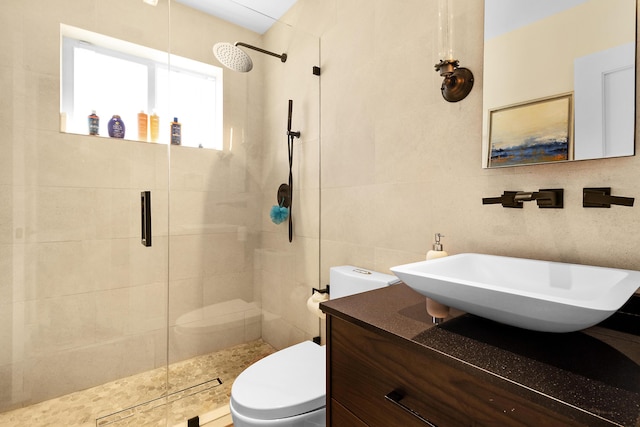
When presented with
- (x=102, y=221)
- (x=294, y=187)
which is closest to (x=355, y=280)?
(x=294, y=187)

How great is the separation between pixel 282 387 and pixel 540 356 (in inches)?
36.5

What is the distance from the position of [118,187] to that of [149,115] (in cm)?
53

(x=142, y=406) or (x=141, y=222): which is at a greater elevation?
(x=141, y=222)

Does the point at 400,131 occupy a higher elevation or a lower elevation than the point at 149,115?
lower

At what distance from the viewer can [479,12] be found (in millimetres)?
1136

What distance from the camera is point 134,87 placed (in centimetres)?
203

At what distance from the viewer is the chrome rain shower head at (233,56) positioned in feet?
5.88

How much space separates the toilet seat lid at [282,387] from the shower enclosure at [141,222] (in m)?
0.59

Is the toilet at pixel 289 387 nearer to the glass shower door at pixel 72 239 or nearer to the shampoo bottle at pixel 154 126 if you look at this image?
the glass shower door at pixel 72 239

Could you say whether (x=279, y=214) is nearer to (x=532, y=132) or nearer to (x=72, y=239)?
(x=72, y=239)

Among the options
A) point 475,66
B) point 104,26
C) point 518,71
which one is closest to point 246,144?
point 104,26

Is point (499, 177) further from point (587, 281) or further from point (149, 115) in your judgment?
point (149, 115)

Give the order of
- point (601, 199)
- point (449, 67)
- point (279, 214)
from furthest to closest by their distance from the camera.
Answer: point (279, 214) → point (449, 67) → point (601, 199)

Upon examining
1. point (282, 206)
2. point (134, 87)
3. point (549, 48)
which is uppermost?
point (134, 87)
